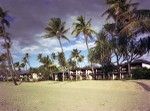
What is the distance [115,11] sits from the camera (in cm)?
4812

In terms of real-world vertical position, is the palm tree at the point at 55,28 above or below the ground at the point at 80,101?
above

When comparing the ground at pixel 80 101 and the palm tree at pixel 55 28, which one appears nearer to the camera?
the ground at pixel 80 101

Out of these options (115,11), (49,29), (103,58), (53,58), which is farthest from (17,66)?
(115,11)

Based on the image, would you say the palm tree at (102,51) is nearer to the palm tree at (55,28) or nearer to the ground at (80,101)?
the palm tree at (55,28)

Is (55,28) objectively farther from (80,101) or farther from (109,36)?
(80,101)

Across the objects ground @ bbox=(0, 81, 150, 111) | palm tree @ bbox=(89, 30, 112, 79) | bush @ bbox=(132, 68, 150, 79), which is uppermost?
palm tree @ bbox=(89, 30, 112, 79)

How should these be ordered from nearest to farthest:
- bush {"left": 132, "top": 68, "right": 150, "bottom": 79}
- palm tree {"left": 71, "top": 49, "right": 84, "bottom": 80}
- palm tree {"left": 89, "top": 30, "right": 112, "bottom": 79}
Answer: bush {"left": 132, "top": 68, "right": 150, "bottom": 79} → palm tree {"left": 89, "top": 30, "right": 112, "bottom": 79} → palm tree {"left": 71, "top": 49, "right": 84, "bottom": 80}

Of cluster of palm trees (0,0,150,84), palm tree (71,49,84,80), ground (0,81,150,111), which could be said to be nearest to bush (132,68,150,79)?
cluster of palm trees (0,0,150,84)

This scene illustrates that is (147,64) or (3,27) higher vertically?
(3,27)

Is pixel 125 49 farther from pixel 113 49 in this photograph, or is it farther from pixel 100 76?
pixel 100 76

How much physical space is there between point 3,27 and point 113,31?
17235mm

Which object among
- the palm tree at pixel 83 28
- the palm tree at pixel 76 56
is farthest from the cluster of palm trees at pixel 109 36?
the palm tree at pixel 76 56

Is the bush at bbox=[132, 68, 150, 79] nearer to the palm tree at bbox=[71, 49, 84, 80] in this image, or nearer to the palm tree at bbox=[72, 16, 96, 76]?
the palm tree at bbox=[72, 16, 96, 76]

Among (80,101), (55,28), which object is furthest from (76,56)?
(80,101)
